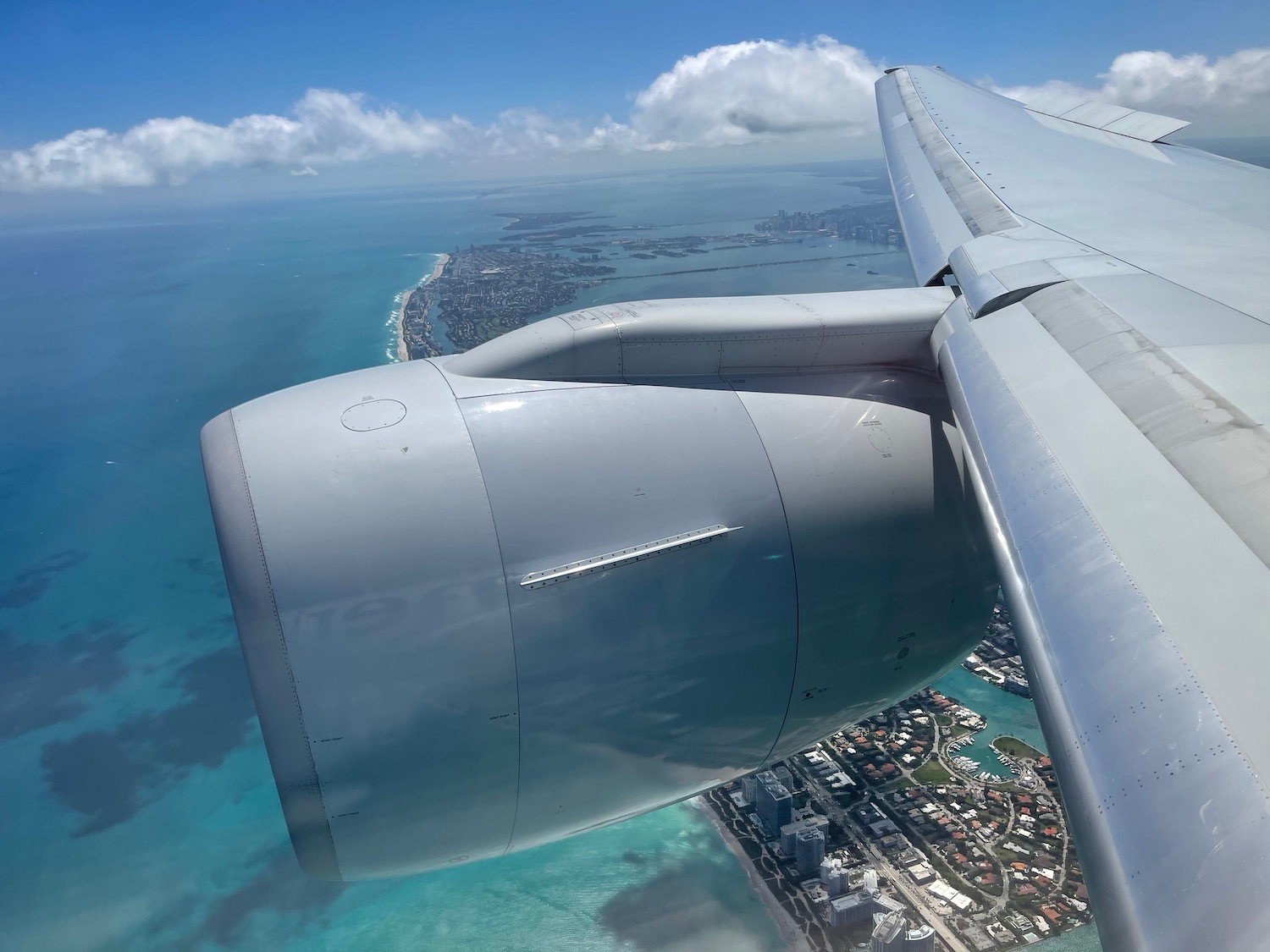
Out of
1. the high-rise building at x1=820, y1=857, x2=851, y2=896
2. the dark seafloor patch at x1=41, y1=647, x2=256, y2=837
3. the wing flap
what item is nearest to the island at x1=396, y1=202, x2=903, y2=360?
the dark seafloor patch at x1=41, y1=647, x2=256, y2=837

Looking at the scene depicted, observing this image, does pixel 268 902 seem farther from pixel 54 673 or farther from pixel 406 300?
pixel 406 300

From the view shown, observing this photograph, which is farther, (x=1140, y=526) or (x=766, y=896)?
(x=766, y=896)

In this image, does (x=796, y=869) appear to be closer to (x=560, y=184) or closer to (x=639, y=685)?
(x=639, y=685)

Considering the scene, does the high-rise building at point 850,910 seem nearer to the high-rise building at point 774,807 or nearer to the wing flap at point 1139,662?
the high-rise building at point 774,807

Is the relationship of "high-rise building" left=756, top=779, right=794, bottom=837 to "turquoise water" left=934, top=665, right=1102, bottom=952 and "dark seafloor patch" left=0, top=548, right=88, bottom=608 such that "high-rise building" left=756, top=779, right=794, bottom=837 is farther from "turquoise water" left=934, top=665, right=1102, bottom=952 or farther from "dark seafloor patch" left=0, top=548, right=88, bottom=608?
"dark seafloor patch" left=0, top=548, right=88, bottom=608

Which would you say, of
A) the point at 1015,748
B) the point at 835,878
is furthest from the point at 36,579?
the point at 1015,748

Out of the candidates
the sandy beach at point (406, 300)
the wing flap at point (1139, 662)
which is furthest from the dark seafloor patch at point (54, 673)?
the wing flap at point (1139, 662)
